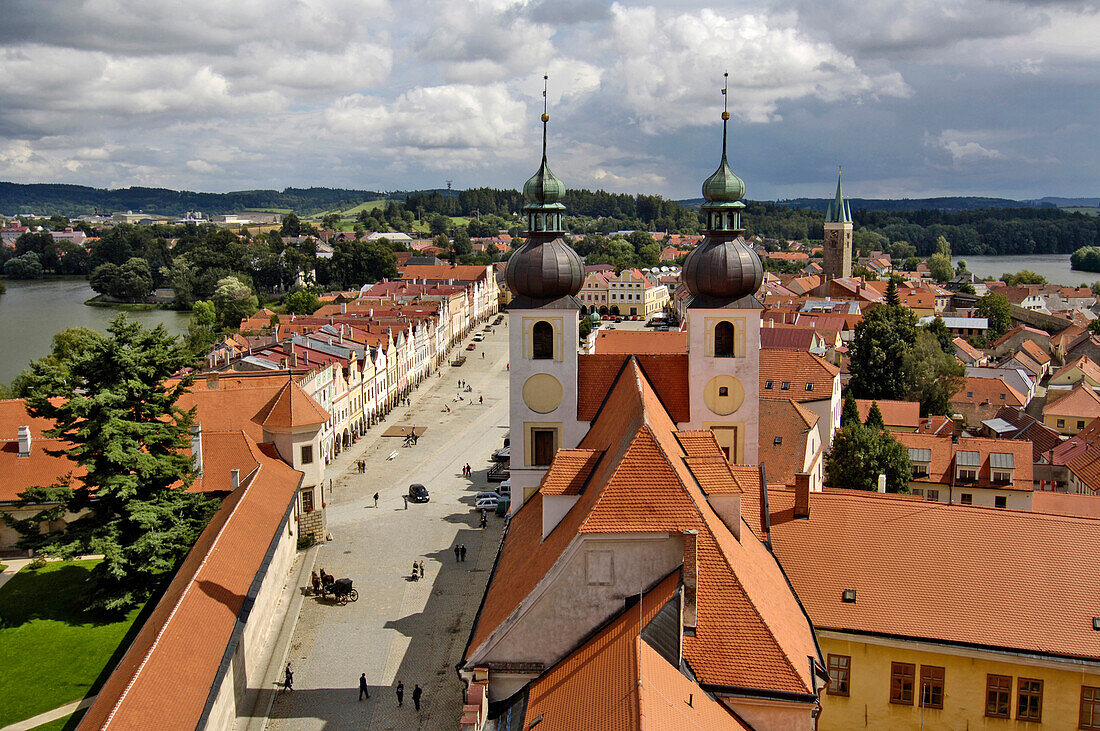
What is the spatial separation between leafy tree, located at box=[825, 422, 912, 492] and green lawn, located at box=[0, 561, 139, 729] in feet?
83.5

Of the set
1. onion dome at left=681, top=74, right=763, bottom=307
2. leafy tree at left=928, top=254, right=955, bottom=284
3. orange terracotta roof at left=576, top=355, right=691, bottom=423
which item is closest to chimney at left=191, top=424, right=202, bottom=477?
orange terracotta roof at left=576, top=355, right=691, bottom=423

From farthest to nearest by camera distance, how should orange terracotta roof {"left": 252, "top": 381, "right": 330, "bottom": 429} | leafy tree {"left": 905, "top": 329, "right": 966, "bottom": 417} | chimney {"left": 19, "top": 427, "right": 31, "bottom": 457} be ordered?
1. leafy tree {"left": 905, "top": 329, "right": 966, "bottom": 417}
2. orange terracotta roof {"left": 252, "top": 381, "right": 330, "bottom": 429}
3. chimney {"left": 19, "top": 427, "right": 31, "bottom": 457}

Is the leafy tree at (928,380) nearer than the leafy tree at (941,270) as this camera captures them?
Yes

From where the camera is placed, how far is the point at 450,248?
16650 cm

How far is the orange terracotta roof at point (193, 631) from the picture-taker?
15.7 meters

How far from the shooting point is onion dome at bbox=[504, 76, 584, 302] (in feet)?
82.8

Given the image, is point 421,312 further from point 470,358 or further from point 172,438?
point 172,438

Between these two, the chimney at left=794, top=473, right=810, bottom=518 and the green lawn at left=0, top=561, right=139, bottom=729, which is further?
the green lawn at left=0, top=561, right=139, bottom=729

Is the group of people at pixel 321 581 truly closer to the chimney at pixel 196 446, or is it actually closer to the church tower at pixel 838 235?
the chimney at pixel 196 446

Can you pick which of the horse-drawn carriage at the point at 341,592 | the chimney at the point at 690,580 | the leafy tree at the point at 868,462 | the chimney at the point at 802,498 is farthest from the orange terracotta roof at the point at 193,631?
the leafy tree at the point at 868,462

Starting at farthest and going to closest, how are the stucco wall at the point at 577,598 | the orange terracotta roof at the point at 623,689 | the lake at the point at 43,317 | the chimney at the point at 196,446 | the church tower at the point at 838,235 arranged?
the church tower at the point at 838,235
the lake at the point at 43,317
the chimney at the point at 196,446
the stucco wall at the point at 577,598
the orange terracotta roof at the point at 623,689

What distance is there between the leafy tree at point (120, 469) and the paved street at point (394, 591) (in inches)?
192

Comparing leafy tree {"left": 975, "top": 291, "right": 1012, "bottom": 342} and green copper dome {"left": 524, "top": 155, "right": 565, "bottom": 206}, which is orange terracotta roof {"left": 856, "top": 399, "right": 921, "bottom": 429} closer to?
green copper dome {"left": 524, "top": 155, "right": 565, "bottom": 206}

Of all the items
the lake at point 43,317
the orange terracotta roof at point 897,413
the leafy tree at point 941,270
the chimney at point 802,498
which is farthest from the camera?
the leafy tree at point 941,270
